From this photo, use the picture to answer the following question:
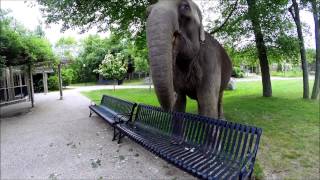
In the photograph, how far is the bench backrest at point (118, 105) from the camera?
829 cm

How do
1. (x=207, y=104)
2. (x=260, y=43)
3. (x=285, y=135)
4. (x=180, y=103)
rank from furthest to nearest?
(x=260, y=43) < (x=285, y=135) < (x=180, y=103) < (x=207, y=104)

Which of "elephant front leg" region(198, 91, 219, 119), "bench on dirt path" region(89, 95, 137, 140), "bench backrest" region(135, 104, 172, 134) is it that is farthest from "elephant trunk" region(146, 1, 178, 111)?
"bench on dirt path" region(89, 95, 137, 140)

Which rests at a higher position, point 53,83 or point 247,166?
point 53,83

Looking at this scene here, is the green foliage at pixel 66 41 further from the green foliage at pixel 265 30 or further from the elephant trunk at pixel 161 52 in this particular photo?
the elephant trunk at pixel 161 52

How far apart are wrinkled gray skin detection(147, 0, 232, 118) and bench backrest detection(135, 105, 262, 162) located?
0.46 m

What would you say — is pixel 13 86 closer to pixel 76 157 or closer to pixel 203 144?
pixel 76 157

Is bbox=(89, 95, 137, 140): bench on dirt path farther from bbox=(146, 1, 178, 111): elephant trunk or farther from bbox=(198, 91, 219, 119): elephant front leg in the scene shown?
bbox=(146, 1, 178, 111): elephant trunk

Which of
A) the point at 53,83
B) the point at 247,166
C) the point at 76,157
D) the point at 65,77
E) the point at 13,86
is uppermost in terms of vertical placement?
the point at 65,77

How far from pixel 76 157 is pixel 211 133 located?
11.1ft

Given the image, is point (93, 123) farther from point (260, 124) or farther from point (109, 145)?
point (260, 124)

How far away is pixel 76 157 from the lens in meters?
6.43

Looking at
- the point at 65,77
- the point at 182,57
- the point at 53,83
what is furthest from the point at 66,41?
the point at 182,57

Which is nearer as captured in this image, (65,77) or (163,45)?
(163,45)

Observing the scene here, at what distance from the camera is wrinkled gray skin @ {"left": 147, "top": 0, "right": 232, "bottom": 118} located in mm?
3412
